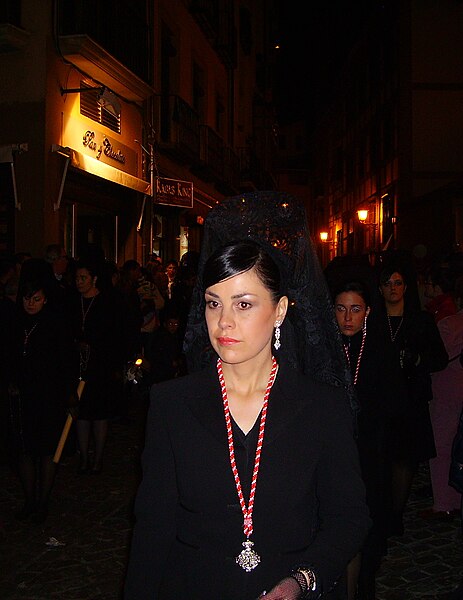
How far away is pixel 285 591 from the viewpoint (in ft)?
6.75

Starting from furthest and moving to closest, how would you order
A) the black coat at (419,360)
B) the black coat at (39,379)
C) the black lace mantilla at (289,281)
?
the black coat at (39,379) < the black coat at (419,360) < the black lace mantilla at (289,281)

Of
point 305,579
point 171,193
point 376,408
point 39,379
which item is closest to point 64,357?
point 39,379

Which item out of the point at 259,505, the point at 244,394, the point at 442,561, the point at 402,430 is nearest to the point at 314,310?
the point at 244,394

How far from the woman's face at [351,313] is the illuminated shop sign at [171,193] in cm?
1185

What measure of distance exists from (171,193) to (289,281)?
13.6 metres

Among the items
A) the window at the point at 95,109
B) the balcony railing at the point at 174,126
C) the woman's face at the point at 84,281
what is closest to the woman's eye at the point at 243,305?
the woman's face at the point at 84,281

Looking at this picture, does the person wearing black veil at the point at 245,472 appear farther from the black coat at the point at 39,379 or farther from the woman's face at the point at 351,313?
the black coat at the point at 39,379

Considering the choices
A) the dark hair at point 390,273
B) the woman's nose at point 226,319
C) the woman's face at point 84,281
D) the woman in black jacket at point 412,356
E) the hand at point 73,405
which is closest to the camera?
the woman's nose at point 226,319

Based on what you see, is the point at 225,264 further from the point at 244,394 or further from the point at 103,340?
the point at 103,340

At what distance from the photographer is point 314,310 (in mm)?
2975

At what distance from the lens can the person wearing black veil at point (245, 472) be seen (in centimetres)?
219

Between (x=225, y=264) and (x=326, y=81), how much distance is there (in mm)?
43405

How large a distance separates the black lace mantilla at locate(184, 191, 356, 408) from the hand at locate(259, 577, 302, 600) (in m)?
0.80

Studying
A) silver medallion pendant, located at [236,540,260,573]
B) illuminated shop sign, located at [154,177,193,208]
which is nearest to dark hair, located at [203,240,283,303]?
silver medallion pendant, located at [236,540,260,573]
